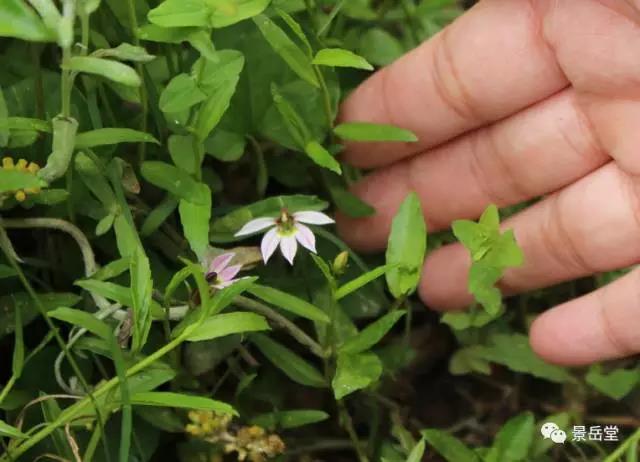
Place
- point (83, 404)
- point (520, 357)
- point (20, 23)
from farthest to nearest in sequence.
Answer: point (520, 357)
point (83, 404)
point (20, 23)

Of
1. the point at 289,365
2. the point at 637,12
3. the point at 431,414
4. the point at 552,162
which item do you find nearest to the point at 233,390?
the point at 289,365

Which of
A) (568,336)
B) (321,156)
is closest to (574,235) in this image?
(568,336)

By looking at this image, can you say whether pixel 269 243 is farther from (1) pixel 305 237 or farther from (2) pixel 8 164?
(2) pixel 8 164

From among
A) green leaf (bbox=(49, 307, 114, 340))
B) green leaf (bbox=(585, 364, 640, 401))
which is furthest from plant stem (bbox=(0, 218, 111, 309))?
green leaf (bbox=(585, 364, 640, 401))

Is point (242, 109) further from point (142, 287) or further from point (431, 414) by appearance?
point (431, 414)

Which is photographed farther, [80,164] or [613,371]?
[613,371]

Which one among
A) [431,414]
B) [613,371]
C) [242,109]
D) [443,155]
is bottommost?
[431,414]
